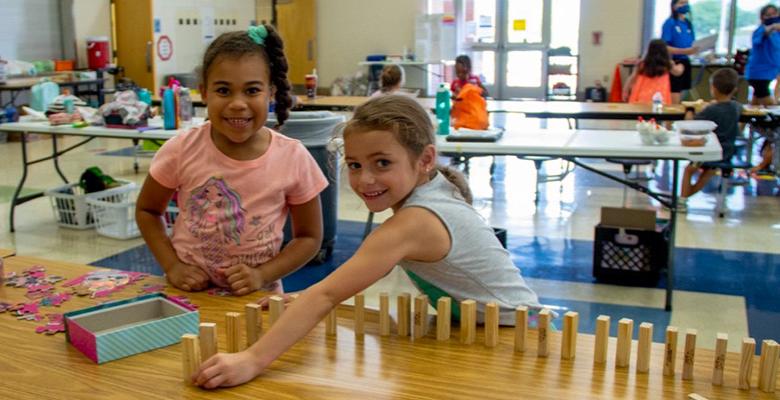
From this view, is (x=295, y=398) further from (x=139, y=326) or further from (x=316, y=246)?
(x=316, y=246)

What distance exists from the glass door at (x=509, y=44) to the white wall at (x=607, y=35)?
638 millimetres

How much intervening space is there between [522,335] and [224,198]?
0.86m

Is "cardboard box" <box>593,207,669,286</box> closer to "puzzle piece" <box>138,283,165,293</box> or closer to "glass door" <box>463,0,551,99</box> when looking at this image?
"puzzle piece" <box>138,283,165,293</box>

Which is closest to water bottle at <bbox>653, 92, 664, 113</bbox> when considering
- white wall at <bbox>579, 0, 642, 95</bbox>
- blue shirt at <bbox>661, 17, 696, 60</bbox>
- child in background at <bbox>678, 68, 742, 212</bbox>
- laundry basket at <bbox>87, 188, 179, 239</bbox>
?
child in background at <bbox>678, 68, 742, 212</bbox>

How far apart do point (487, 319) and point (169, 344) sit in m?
0.58

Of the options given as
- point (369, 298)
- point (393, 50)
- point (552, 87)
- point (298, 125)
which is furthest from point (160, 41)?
point (369, 298)

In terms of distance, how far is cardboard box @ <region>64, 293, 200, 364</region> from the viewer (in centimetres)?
137

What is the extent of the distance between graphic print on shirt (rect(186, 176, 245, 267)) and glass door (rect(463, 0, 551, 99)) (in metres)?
10.8

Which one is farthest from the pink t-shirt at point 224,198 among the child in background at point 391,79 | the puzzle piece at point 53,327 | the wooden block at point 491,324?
the child in background at point 391,79

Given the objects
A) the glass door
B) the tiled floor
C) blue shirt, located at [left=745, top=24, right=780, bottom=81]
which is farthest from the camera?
the glass door

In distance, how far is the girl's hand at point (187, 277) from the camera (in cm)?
180

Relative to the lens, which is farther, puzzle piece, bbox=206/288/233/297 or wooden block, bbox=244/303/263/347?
puzzle piece, bbox=206/288/233/297

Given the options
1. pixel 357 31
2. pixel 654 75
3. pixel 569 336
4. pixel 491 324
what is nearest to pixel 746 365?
pixel 569 336

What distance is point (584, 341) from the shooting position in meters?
1.44
